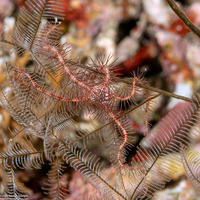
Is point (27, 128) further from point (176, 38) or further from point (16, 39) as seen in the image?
point (176, 38)

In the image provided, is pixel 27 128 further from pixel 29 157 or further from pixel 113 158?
pixel 113 158

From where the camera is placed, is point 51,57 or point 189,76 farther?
point 189,76

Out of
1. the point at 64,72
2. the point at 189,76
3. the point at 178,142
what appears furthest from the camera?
the point at 189,76

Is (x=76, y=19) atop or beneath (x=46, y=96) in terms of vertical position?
beneath

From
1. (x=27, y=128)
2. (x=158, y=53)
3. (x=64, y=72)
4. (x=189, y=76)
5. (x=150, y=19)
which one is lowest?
(x=189, y=76)

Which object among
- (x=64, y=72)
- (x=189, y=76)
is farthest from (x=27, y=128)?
(x=189, y=76)

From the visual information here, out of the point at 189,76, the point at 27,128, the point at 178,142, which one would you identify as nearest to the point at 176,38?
the point at 189,76

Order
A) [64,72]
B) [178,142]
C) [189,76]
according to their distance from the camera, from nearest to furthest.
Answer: [64,72] < [178,142] < [189,76]

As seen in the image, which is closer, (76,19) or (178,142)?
(178,142)

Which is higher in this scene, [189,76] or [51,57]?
[51,57]
